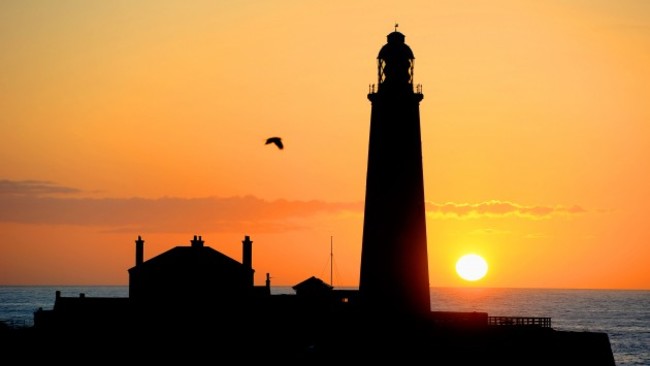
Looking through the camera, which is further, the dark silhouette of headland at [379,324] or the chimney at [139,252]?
the chimney at [139,252]

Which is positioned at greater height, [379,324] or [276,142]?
[276,142]

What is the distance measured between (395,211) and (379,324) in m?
5.72

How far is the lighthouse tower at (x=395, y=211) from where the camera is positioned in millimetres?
50312

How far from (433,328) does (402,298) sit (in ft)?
6.99

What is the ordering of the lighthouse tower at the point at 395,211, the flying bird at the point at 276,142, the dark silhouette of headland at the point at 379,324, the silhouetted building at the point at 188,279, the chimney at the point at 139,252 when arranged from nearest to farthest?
the flying bird at the point at 276,142
the dark silhouette of headland at the point at 379,324
the lighthouse tower at the point at 395,211
the silhouetted building at the point at 188,279
the chimney at the point at 139,252

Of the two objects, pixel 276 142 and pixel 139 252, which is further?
pixel 139 252

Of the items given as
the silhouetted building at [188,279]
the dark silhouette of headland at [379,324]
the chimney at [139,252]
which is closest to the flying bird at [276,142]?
the dark silhouette of headland at [379,324]

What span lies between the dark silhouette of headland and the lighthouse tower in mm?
50

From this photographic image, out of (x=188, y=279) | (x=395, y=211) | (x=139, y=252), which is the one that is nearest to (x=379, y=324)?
(x=395, y=211)

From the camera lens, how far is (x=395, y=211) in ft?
165

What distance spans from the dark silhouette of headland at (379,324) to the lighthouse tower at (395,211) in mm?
50

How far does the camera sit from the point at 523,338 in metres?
50.8

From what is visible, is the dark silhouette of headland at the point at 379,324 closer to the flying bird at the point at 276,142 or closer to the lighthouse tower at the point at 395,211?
the lighthouse tower at the point at 395,211

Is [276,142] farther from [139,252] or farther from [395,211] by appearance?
[139,252]
